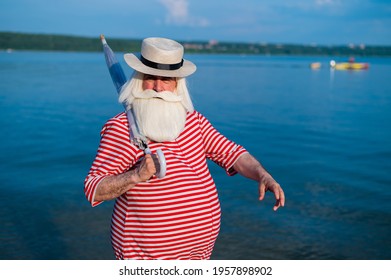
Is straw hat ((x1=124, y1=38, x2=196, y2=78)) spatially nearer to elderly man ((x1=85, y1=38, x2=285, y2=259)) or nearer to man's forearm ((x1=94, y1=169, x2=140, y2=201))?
elderly man ((x1=85, y1=38, x2=285, y2=259))

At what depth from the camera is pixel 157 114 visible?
8.95ft

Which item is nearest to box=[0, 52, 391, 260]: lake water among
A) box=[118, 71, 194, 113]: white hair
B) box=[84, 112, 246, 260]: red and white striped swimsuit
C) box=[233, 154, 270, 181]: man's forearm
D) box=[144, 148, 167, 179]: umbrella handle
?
box=[233, 154, 270, 181]: man's forearm

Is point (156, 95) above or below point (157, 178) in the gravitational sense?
above

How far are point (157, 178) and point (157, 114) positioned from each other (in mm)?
334

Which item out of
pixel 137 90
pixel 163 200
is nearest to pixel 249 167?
pixel 163 200

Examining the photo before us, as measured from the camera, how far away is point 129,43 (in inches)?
6363

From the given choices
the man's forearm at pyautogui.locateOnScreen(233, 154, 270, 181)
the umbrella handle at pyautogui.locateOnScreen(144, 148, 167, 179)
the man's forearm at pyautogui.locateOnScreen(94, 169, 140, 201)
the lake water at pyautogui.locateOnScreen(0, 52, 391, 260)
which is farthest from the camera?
the lake water at pyautogui.locateOnScreen(0, 52, 391, 260)

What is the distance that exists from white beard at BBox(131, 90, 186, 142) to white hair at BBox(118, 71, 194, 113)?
4 cm

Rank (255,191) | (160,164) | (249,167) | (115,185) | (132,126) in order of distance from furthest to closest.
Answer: (255,191) → (249,167) → (132,126) → (115,185) → (160,164)

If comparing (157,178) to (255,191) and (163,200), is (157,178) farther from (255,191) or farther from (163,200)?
(255,191)

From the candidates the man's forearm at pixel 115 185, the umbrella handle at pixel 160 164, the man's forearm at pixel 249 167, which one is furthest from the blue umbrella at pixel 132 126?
the man's forearm at pixel 249 167

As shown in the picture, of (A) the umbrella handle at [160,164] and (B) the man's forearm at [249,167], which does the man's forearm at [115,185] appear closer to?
(A) the umbrella handle at [160,164]

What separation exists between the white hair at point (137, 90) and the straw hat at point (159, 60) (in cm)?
6

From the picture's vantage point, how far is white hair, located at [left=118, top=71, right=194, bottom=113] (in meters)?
2.77
